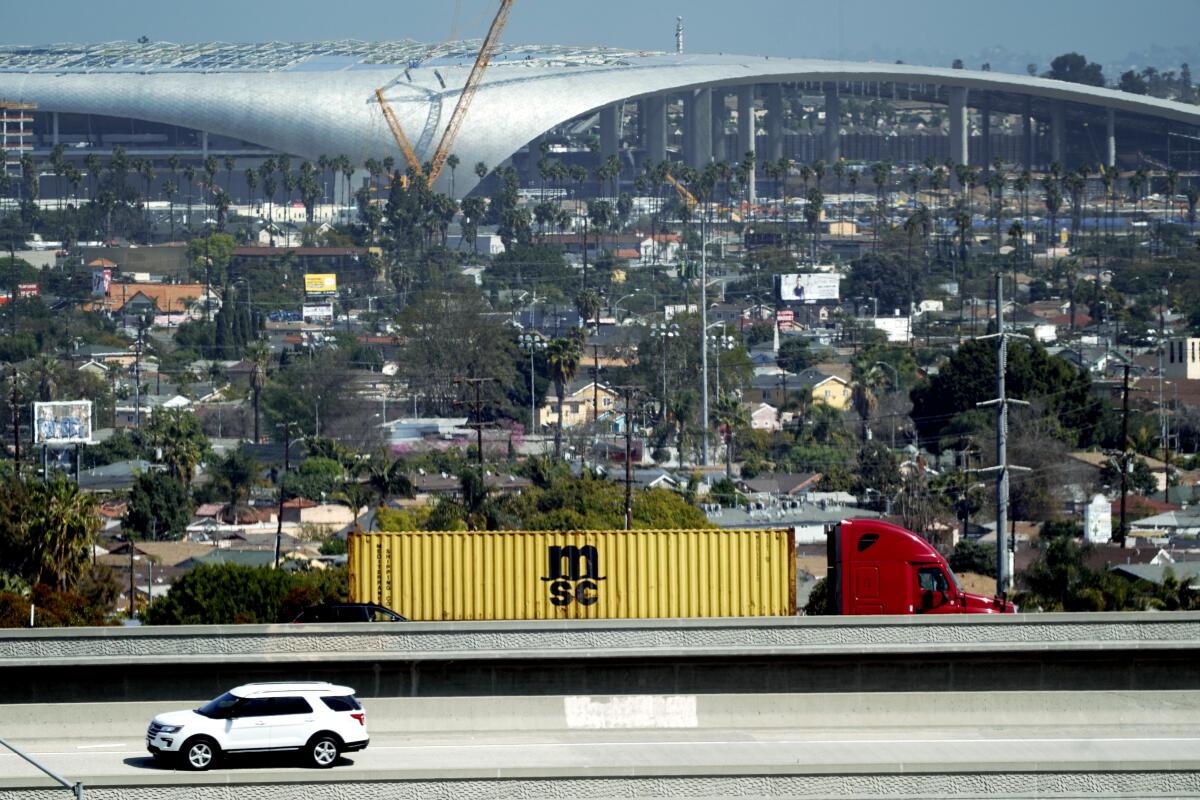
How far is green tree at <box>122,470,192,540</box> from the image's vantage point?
3125 inches

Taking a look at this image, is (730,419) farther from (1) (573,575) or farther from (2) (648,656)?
(2) (648,656)

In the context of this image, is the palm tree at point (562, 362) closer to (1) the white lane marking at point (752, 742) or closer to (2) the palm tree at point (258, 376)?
(2) the palm tree at point (258, 376)

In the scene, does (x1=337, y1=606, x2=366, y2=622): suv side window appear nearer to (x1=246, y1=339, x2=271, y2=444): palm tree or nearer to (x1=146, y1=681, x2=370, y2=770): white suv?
(x1=146, y1=681, x2=370, y2=770): white suv

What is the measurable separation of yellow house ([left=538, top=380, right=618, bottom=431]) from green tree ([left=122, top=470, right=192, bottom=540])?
39261 mm

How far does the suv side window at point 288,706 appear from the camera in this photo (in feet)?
74.9

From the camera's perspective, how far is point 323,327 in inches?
6417

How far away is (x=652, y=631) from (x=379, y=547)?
5.58 metres

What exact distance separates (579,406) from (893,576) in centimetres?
9152

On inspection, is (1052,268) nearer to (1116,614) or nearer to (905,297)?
(905,297)

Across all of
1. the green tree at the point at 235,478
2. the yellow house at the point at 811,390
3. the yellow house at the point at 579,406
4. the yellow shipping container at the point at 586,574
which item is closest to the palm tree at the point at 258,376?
the yellow house at the point at 579,406

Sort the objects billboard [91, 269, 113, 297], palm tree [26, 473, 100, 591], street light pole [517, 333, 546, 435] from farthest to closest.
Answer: billboard [91, 269, 113, 297] < street light pole [517, 333, 546, 435] < palm tree [26, 473, 100, 591]

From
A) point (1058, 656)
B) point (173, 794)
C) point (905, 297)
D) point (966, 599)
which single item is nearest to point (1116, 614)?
point (1058, 656)

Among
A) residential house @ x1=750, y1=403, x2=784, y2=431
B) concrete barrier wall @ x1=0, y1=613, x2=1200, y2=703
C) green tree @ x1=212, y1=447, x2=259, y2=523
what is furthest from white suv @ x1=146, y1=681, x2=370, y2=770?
residential house @ x1=750, y1=403, x2=784, y2=431

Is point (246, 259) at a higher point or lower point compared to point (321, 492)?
higher
